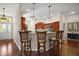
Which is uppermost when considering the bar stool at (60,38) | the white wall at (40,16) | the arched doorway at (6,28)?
the white wall at (40,16)

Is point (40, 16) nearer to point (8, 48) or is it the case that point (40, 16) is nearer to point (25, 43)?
point (25, 43)

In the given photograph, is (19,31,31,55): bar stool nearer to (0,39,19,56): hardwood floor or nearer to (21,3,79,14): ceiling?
(0,39,19,56): hardwood floor

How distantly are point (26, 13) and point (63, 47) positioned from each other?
0.77 metres

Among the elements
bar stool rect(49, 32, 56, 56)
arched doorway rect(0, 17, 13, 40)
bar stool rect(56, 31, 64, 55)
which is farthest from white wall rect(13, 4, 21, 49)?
bar stool rect(56, 31, 64, 55)

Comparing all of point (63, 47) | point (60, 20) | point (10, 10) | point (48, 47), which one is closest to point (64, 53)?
point (63, 47)

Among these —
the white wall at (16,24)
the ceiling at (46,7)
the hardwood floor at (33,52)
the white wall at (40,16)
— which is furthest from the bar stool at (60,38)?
the white wall at (16,24)

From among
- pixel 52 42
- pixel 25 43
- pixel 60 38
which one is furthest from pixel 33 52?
pixel 60 38

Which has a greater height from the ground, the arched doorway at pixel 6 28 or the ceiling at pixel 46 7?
the ceiling at pixel 46 7

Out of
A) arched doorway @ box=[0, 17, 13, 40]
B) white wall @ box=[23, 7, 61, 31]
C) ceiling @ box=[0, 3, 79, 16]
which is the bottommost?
arched doorway @ box=[0, 17, 13, 40]

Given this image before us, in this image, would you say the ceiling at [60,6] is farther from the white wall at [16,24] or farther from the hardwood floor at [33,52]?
the hardwood floor at [33,52]

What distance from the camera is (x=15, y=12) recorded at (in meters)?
1.36

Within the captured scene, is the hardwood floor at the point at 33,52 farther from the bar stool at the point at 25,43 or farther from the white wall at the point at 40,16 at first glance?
the white wall at the point at 40,16

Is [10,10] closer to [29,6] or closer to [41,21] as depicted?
[29,6]

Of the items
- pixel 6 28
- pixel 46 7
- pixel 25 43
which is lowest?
pixel 25 43
